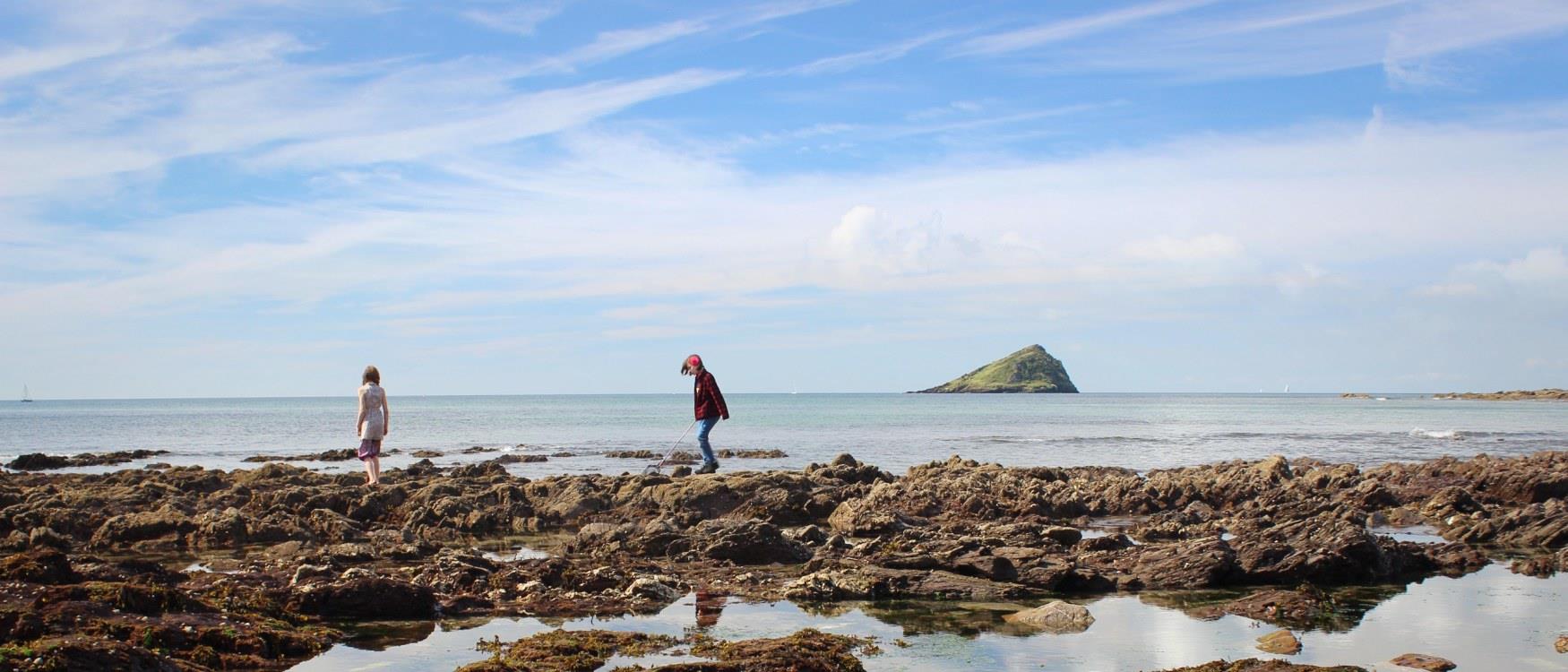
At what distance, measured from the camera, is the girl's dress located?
63.1 ft

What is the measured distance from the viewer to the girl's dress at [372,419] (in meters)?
19.2

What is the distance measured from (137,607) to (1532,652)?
422 inches

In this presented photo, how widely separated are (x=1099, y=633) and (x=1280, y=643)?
4.59 ft

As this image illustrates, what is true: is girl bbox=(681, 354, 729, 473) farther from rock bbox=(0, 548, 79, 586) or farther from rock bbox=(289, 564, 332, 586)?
rock bbox=(0, 548, 79, 586)

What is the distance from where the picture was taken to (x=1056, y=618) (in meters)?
10.2

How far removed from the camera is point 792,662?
26.9 ft

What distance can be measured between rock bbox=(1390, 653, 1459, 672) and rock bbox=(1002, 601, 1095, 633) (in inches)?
95.1

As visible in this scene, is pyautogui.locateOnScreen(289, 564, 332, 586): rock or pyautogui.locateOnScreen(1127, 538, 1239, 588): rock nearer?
pyautogui.locateOnScreen(289, 564, 332, 586): rock

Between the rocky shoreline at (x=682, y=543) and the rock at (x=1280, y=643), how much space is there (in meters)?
0.94

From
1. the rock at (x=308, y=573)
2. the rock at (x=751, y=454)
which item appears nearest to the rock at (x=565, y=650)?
the rock at (x=308, y=573)

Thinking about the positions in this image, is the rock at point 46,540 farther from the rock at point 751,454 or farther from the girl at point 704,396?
the rock at point 751,454

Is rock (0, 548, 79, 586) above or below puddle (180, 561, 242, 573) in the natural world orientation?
above

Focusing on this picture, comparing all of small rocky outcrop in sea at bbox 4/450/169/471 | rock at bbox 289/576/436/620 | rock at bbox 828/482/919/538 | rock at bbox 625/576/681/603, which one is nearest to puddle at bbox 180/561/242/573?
rock at bbox 289/576/436/620

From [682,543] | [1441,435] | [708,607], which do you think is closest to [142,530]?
[682,543]
